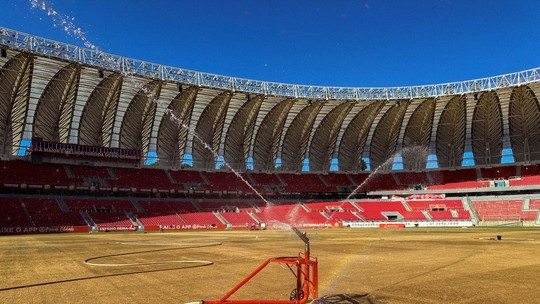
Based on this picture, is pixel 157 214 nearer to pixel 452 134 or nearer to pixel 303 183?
pixel 303 183

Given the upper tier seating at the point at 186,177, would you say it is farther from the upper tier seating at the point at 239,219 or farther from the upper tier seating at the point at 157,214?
the upper tier seating at the point at 239,219

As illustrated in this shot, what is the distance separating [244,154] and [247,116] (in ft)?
37.5

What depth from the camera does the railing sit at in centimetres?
5025

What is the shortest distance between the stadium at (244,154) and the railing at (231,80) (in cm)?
23

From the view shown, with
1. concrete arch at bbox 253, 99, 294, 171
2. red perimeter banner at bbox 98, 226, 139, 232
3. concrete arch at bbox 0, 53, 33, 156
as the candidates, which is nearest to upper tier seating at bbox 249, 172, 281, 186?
concrete arch at bbox 253, 99, 294, 171

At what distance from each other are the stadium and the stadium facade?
0.29m

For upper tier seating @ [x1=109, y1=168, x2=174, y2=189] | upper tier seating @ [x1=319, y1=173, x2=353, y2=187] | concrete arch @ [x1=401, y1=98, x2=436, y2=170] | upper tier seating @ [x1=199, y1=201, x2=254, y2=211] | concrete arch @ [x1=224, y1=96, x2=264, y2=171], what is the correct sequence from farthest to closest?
upper tier seating @ [x1=319, y1=173, x2=353, y2=187] < upper tier seating @ [x1=199, y1=201, x2=254, y2=211] < concrete arch @ [x1=401, y1=98, x2=436, y2=170] < upper tier seating @ [x1=109, y1=168, x2=174, y2=189] < concrete arch @ [x1=224, y1=96, x2=264, y2=171]

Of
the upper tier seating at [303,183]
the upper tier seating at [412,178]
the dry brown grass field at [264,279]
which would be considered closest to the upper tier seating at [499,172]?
the upper tier seating at [412,178]

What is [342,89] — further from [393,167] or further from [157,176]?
[157,176]

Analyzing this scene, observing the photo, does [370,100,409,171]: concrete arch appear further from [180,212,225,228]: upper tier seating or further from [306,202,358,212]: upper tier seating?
[180,212,225,228]: upper tier seating

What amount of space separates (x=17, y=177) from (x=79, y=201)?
32.8 feet

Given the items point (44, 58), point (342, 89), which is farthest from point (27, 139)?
point (342, 89)

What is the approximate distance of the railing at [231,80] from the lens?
165ft

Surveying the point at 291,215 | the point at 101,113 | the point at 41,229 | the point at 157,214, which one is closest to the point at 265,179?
the point at 291,215
